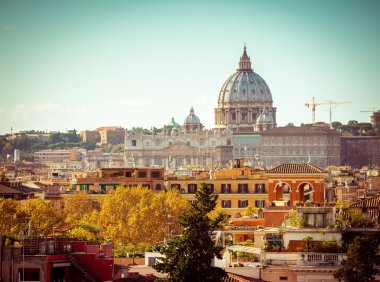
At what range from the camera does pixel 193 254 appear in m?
30.4

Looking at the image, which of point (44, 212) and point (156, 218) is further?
point (156, 218)

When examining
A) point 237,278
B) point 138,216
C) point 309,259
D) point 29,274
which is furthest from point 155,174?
point 29,274

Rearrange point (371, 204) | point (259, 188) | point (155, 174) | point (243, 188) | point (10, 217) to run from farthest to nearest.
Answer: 1. point (155, 174)
2. point (243, 188)
3. point (259, 188)
4. point (10, 217)
5. point (371, 204)

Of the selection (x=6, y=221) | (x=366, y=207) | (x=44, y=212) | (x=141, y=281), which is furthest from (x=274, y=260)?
(x=44, y=212)

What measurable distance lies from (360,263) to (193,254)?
3.20 m

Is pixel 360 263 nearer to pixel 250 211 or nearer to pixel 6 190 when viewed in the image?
pixel 6 190

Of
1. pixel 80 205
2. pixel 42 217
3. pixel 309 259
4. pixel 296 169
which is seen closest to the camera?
pixel 309 259

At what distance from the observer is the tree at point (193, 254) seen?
3016 centimetres

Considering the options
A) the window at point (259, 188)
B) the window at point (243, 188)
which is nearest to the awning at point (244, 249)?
the window at point (259, 188)

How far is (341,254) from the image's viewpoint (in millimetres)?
32688

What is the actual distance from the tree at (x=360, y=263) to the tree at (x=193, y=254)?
232 centimetres

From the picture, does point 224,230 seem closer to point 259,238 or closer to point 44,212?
point 259,238

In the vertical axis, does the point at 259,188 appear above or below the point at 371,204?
above

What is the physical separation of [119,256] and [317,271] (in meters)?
8.98
